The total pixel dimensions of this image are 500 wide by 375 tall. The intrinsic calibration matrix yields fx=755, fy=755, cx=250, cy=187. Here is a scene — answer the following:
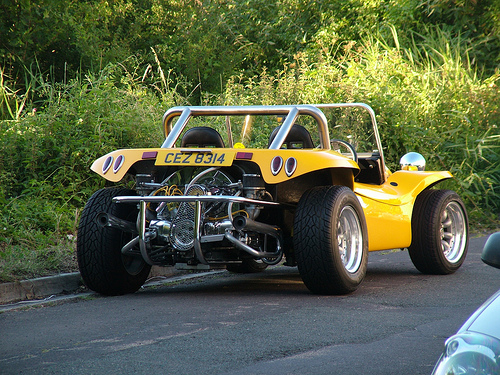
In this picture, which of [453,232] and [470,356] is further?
[453,232]

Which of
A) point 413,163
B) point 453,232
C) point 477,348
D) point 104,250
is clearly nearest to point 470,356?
point 477,348

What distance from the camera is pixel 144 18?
17.6 metres

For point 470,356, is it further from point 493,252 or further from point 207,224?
point 207,224

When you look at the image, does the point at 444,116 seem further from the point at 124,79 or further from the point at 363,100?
the point at 124,79

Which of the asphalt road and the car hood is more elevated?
the car hood

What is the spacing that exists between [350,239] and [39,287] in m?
2.80

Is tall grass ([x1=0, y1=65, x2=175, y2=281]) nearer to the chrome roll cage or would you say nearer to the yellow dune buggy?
the yellow dune buggy

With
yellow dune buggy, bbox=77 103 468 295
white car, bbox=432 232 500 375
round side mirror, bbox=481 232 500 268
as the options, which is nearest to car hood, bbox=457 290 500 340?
white car, bbox=432 232 500 375

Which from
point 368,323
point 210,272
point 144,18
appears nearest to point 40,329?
point 368,323

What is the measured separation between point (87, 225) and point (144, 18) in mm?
12026

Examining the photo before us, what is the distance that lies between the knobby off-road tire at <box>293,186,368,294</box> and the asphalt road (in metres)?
0.15

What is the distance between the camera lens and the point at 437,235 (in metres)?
7.53

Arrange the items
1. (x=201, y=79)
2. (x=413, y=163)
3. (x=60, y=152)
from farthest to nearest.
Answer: (x=201, y=79) → (x=60, y=152) → (x=413, y=163)

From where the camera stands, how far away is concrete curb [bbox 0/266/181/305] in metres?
6.49
